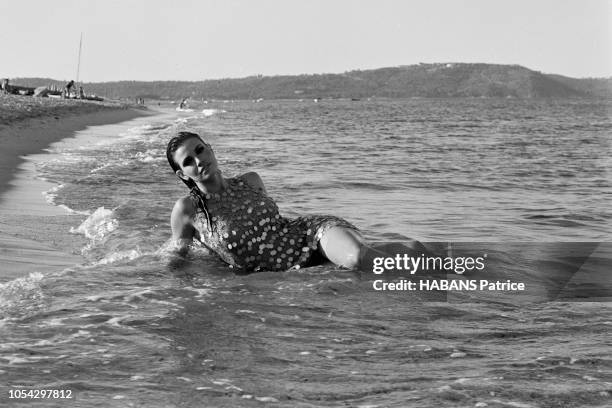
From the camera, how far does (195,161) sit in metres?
6.08

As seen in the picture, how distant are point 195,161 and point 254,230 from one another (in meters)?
0.73

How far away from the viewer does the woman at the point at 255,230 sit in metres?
6.18

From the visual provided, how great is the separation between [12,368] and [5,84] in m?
59.6

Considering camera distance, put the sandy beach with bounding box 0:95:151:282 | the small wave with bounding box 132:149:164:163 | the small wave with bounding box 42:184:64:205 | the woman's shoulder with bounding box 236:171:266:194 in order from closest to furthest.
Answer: the woman's shoulder with bounding box 236:171:266:194, the sandy beach with bounding box 0:95:151:282, the small wave with bounding box 42:184:64:205, the small wave with bounding box 132:149:164:163

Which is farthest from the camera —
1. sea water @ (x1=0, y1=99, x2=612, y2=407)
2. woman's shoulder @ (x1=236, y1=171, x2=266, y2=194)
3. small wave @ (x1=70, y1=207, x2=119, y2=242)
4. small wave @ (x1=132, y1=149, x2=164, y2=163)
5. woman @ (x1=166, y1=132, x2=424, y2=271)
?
small wave @ (x1=132, y1=149, x2=164, y2=163)

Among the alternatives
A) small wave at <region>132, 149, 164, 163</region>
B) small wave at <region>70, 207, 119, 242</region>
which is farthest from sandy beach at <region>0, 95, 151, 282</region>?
small wave at <region>132, 149, 164, 163</region>

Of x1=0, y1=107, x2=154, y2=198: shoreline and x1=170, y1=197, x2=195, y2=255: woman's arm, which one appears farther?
x1=0, y1=107, x2=154, y2=198: shoreline

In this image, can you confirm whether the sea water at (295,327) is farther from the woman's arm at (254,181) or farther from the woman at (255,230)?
the woman's arm at (254,181)

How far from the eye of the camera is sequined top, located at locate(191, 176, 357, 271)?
6.25 metres

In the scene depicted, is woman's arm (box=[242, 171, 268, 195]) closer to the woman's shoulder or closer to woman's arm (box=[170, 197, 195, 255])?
the woman's shoulder

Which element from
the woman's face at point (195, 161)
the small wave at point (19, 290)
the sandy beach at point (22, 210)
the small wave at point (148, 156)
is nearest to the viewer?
the small wave at point (19, 290)

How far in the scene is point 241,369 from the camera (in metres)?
3.89

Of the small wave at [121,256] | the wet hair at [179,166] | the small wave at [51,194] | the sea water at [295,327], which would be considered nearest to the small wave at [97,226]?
the sea water at [295,327]

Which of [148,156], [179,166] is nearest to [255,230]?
[179,166]
